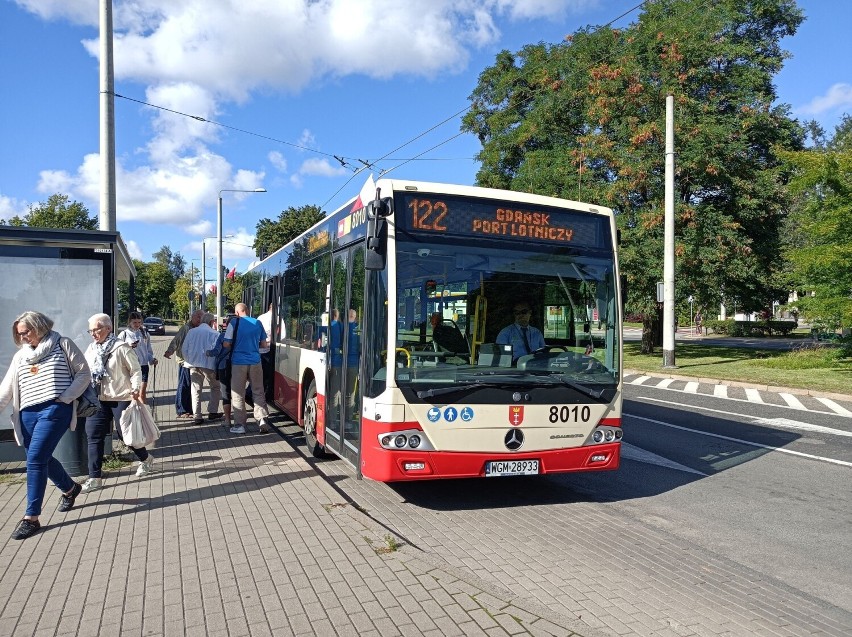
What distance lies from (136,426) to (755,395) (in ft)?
47.3

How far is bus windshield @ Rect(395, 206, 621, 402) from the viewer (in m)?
5.79

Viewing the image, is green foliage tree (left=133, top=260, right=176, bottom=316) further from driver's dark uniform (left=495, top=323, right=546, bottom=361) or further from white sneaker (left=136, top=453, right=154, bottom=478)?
driver's dark uniform (left=495, top=323, right=546, bottom=361)

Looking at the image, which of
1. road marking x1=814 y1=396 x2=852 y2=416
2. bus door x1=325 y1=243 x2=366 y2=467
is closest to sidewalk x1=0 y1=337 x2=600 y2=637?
bus door x1=325 y1=243 x2=366 y2=467

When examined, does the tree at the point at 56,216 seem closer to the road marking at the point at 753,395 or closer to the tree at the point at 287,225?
the tree at the point at 287,225

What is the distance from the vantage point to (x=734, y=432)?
1101cm

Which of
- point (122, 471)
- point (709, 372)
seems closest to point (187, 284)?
point (709, 372)

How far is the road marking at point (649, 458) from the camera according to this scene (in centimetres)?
824

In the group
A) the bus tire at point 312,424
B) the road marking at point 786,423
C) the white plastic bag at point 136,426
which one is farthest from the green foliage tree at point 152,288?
the white plastic bag at point 136,426

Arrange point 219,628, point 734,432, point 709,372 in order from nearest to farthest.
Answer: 1. point 219,628
2. point 734,432
3. point 709,372

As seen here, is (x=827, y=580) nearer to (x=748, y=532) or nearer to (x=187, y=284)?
(x=748, y=532)

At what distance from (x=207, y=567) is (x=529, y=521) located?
2717 millimetres

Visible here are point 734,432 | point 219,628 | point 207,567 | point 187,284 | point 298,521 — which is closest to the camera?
point 219,628

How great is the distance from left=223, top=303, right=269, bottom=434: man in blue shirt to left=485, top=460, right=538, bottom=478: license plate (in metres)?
5.21

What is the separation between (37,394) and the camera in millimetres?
5551
